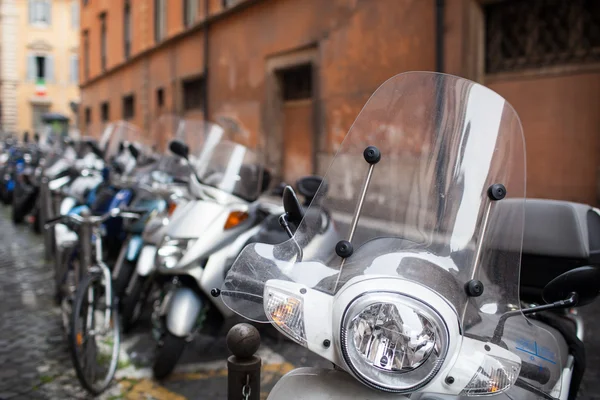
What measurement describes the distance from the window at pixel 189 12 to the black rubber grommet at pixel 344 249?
47.5 feet

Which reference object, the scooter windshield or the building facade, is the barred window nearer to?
the building facade

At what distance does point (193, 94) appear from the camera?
1587cm

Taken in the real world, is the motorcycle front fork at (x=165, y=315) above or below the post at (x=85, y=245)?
below

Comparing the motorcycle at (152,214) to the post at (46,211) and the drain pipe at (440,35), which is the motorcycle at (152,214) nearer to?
the post at (46,211)

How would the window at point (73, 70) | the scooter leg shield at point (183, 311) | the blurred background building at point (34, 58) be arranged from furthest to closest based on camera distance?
the window at point (73, 70) < the blurred background building at point (34, 58) < the scooter leg shield at point (183, 311)

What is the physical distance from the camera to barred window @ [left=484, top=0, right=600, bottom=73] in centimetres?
673

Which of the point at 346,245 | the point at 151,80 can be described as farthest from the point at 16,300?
the point at 151,80

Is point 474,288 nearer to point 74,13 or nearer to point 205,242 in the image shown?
point 205,242

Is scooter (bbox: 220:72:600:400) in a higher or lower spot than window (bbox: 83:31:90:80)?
lower

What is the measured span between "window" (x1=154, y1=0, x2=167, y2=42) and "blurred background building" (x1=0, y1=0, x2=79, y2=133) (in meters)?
26.4

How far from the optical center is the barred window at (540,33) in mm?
6734

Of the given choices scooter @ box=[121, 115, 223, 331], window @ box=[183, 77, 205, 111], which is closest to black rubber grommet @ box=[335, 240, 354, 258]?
scooter @ box=[121, 115, 223, 331]

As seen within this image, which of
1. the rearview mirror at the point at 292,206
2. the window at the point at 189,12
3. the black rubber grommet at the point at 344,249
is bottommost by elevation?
the black rubber grommet at the point at 344,249

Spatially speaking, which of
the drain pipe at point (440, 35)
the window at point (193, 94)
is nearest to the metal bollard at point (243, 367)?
the drain pipe at point (440, 35)
